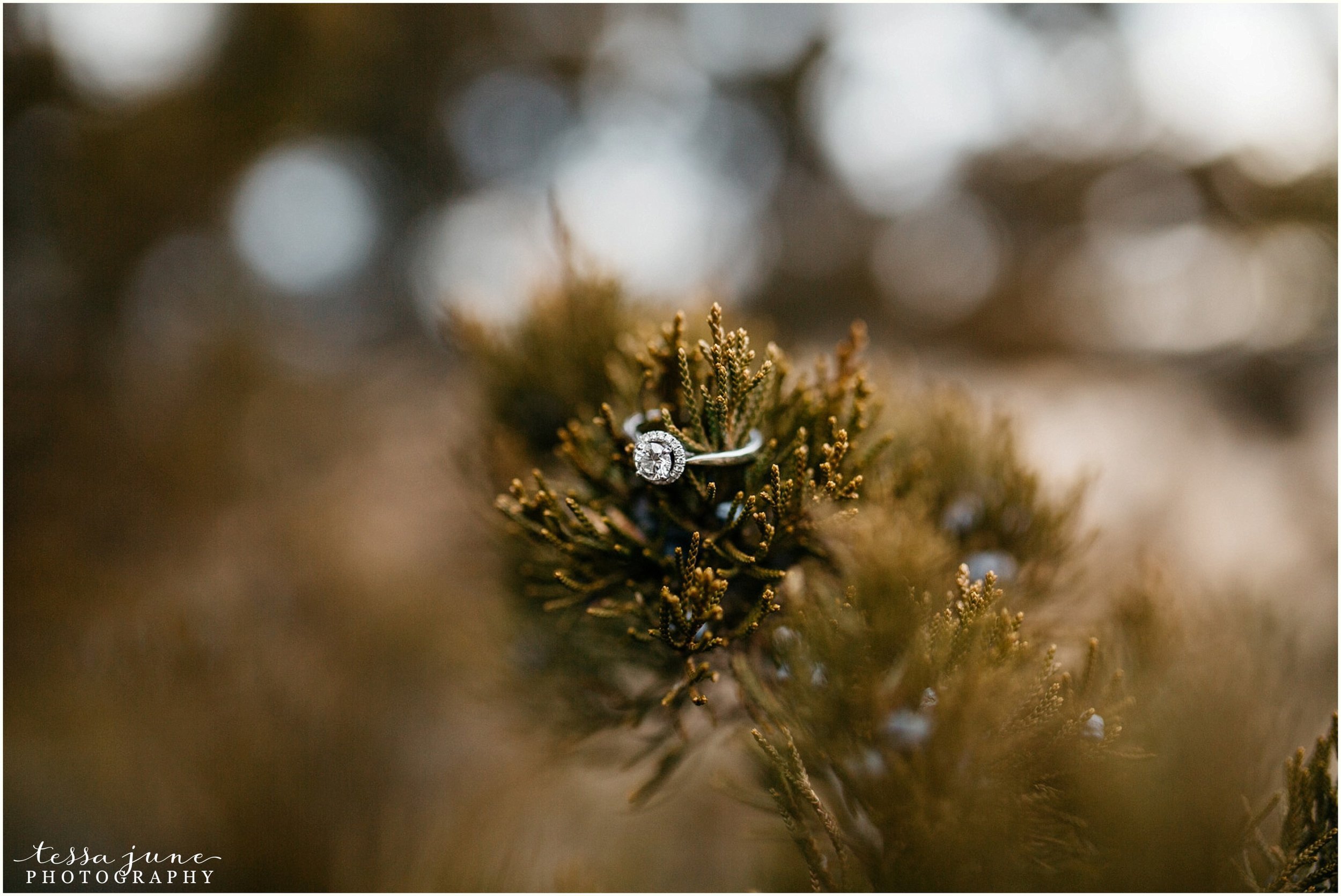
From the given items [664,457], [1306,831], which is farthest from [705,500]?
[1306,831]

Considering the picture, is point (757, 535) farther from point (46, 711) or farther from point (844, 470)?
point (46, 711)

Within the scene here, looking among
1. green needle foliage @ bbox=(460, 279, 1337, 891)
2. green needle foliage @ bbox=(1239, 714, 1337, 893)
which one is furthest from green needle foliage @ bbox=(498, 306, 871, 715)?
green needle foliage @ bbox=(1239, 714, 1337, 893)

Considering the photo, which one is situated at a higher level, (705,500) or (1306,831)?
(705,500)

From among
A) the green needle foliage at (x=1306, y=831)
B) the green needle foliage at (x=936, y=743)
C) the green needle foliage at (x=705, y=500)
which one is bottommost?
the green needle foliage at (x=1306, y=831)

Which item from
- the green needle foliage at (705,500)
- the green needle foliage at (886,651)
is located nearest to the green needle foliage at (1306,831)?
the green needle foliage at (886,651)

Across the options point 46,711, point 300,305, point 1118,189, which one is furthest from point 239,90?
point 1118,189

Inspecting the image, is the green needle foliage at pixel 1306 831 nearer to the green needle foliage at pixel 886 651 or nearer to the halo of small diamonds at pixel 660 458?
the green needle foliage at pixel 886 651

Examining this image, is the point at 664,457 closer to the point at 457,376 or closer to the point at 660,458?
the point at 660,458

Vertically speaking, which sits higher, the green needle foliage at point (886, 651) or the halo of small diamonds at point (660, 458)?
the halo of small diamonds at point (660, 458)
